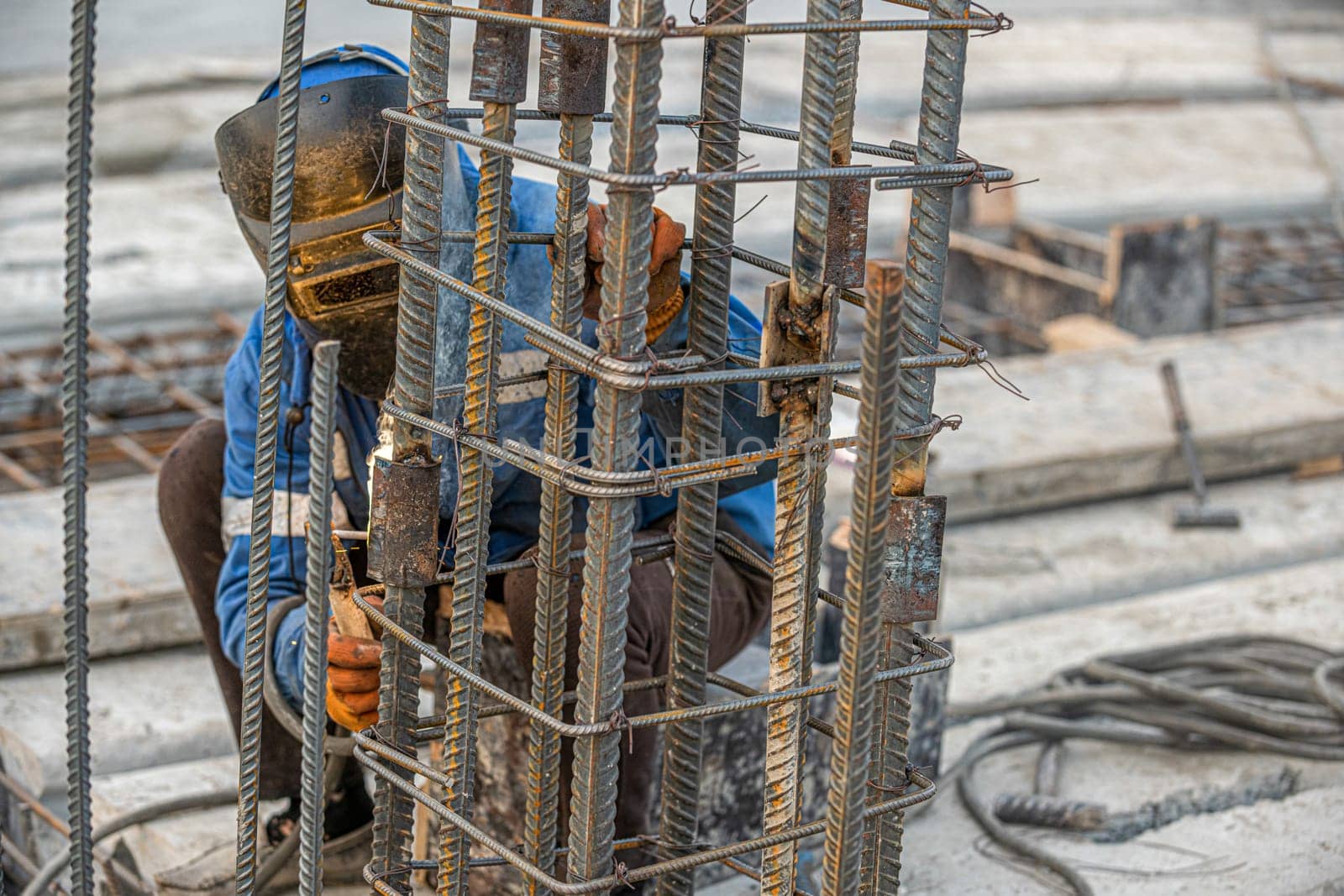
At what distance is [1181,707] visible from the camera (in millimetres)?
3227

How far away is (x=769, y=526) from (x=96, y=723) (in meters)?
1.68

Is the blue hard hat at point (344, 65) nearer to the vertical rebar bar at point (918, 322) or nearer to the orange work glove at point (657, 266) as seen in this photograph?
the orange work glove at point (657, 266)

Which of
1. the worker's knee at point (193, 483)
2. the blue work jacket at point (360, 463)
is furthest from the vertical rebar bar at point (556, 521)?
the worker's knee at point (193, 483)

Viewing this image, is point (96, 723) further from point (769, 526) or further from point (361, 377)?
point (769, 526)

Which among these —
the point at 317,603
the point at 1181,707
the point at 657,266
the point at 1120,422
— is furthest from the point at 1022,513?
the point at 317,603

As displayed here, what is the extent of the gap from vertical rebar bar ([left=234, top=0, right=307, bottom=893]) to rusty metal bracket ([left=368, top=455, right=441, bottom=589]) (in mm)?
158

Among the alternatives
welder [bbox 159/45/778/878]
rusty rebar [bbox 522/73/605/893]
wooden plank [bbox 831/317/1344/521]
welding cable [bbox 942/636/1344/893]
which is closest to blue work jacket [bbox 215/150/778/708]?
welder [bbox 159/45/778/878]

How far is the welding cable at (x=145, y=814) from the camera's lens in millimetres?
2643

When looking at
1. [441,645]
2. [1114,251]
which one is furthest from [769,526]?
[1114,251]

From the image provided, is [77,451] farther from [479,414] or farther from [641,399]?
[641,399]

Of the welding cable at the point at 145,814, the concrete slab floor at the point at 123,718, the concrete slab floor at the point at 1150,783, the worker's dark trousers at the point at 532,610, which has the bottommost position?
the concrete slab floor at the point at 123,718

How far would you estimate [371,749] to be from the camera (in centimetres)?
191

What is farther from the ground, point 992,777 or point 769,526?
point 769,526

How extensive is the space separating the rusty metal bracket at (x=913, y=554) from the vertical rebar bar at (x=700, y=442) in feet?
1.07
